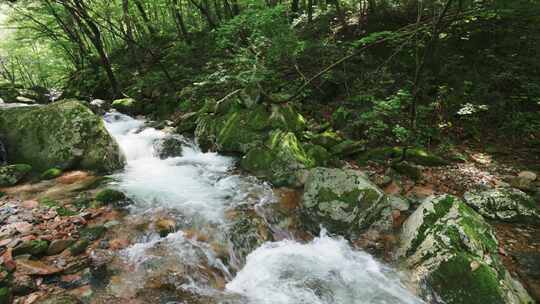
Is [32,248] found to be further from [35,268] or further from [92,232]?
[92,232]

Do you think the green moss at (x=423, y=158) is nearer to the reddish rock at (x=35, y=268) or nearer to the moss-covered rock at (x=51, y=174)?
the reddish rock at (x=35, y=268)

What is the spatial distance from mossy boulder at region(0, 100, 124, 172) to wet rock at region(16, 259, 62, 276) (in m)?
3.56

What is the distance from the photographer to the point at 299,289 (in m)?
3.97

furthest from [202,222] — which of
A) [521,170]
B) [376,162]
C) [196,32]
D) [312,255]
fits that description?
[196,32]

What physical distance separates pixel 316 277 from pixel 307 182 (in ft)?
6.46

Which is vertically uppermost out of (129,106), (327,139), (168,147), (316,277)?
(129,106)

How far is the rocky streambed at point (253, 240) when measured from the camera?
3.58m

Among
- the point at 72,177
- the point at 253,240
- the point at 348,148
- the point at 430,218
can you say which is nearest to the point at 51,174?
the point at 72,177

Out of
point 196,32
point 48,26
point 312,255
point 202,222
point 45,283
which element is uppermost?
point 48,26

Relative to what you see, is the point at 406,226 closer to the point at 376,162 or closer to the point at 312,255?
the point at 312,255

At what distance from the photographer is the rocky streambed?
3.58 m

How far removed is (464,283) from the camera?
350 cm

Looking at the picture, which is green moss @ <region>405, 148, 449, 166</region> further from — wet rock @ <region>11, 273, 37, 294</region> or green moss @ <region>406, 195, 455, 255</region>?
wet rock @ <region>11, 273, 37, 294</region>

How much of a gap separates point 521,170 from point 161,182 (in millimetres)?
7671
